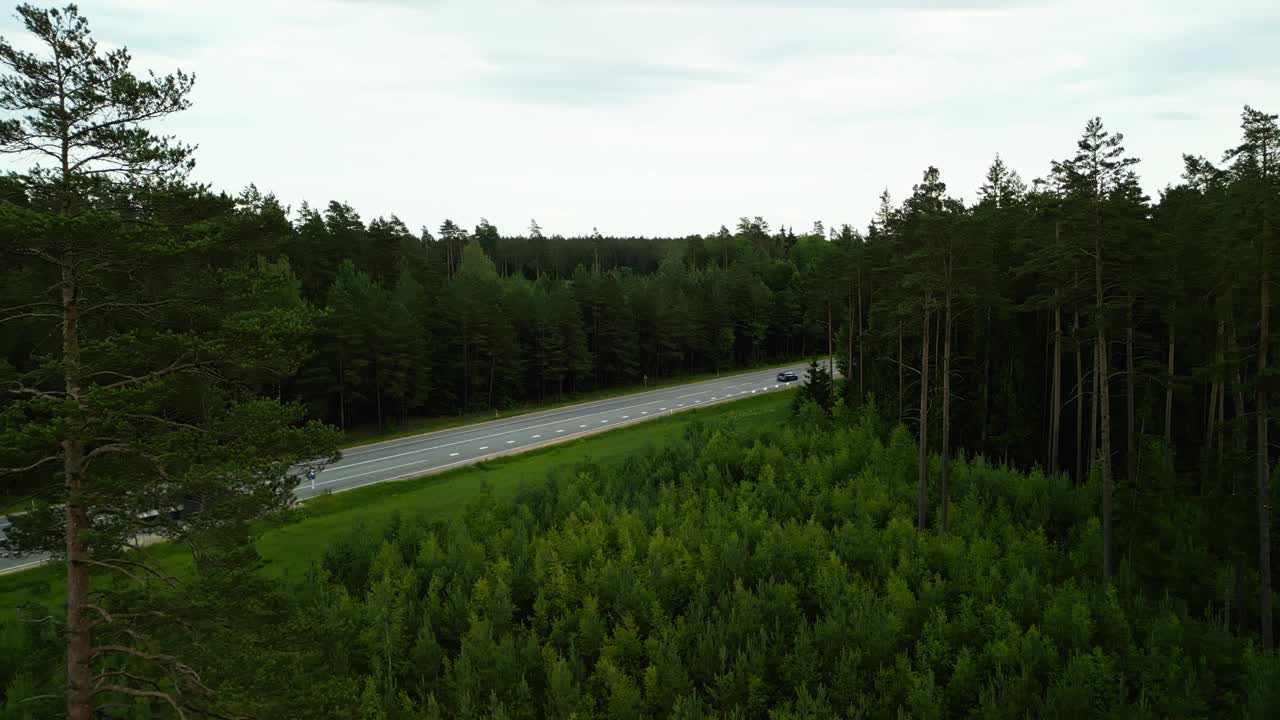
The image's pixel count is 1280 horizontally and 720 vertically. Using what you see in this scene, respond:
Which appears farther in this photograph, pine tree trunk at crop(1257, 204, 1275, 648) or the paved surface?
the paved surface

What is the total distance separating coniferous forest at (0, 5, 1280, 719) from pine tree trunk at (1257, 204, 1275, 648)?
11cm

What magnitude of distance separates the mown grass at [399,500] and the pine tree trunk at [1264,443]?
71.9 ft

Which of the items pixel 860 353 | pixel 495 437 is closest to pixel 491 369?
pixel 495 437

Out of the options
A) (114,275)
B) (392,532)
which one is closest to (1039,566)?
(392,532)

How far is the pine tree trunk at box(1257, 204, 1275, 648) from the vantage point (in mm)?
17094

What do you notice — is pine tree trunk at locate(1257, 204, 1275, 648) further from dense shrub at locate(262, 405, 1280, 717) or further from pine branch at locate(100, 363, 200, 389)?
pine branch at locate(100, 363, 200, 389)

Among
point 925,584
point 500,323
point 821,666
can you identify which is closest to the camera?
point 821,666

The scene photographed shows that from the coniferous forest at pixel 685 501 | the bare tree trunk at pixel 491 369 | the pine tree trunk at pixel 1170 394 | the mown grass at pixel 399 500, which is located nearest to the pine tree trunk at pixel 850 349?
the coniferous forest at pixel 685 501

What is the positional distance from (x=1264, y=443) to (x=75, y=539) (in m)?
24.5

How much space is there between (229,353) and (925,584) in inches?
733

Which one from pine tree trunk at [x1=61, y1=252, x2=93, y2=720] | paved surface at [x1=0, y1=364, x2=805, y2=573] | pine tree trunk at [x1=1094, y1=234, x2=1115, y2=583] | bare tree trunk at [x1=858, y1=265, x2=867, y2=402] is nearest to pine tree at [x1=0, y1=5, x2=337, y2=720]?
pine tree trunk at [x1=61, y1=252, x2=93, y2=720]

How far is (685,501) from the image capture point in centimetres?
2780

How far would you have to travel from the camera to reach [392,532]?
82.5ft

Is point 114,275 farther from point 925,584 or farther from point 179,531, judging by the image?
point 925,584
